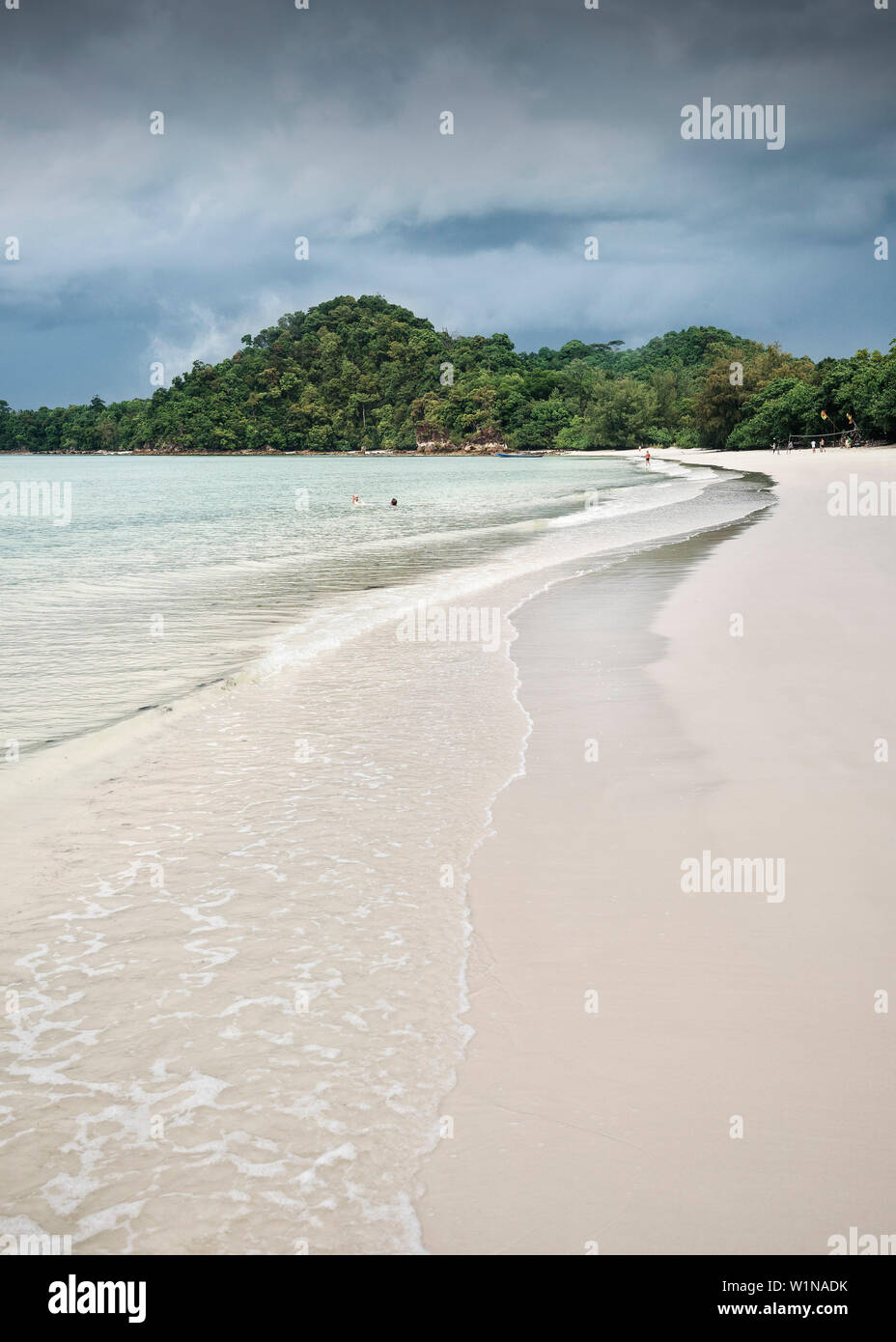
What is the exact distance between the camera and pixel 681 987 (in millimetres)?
3715

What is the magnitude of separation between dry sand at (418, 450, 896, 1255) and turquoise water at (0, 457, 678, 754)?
14.9 feet

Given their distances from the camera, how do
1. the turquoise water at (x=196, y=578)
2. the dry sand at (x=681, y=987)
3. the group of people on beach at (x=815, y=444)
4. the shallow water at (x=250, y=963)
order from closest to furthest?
1. the dry sand at (x=681, y=987)
2. the shallow water at (x=250, y=963)
3. the turquoise water at (x=196, y=578)
4. the group of people on beach at (x=815, y=444)

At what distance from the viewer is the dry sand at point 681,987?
269 cm

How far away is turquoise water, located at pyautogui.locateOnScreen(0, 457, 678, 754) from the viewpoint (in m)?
10.1

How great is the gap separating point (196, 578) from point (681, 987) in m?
17.4

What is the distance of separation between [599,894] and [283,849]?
68.1 inches

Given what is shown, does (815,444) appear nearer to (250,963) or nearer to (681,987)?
(681,987)

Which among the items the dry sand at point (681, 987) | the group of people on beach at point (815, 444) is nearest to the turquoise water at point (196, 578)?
the dry sand at point (681, 987)

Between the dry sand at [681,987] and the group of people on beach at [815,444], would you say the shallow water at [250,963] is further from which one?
the group of people on beach at [815,444]

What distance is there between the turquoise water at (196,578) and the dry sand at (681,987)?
4.56 metres

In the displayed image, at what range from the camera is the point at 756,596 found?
1244 centimetres

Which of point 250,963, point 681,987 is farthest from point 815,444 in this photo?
point 250,963

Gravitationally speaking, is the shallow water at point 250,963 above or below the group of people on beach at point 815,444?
below
